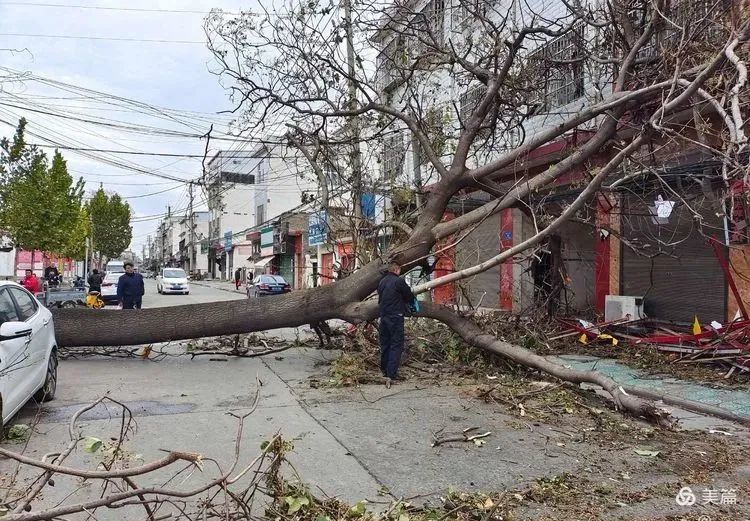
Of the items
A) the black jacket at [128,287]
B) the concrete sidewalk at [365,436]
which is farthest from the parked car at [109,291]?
the concrete sidewalk at [365,436]

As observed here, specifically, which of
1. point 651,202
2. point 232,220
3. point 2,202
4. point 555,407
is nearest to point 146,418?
point 555,407

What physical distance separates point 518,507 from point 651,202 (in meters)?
10.1

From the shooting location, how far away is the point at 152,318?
10.0 m

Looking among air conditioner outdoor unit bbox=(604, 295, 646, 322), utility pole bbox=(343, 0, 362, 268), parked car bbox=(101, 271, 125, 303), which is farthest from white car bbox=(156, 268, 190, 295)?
air conditioner outdoor unit bbox=(604, 295, 646, 322)

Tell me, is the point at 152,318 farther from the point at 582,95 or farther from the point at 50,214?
the point at 50,214

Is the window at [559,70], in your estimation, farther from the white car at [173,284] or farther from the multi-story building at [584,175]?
the white car at [173,284]

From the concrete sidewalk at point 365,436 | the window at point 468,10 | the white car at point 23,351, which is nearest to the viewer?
the concrete sidewalk at point 365,436

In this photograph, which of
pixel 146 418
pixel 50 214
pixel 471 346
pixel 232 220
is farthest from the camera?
pixel 232 220

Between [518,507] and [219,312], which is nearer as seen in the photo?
[518,507]

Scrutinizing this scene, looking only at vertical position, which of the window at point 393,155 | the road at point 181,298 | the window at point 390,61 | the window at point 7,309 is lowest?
the road at point 181,298

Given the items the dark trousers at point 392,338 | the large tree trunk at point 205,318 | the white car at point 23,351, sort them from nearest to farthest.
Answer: the white car at point 23,351 → the dark trousers at point 392,338 → the large tree trunk at point 205,318

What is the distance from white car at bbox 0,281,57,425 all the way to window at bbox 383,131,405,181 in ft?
27.4

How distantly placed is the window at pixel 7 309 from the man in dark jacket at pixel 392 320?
4.56 m

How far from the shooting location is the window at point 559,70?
11262 mm
